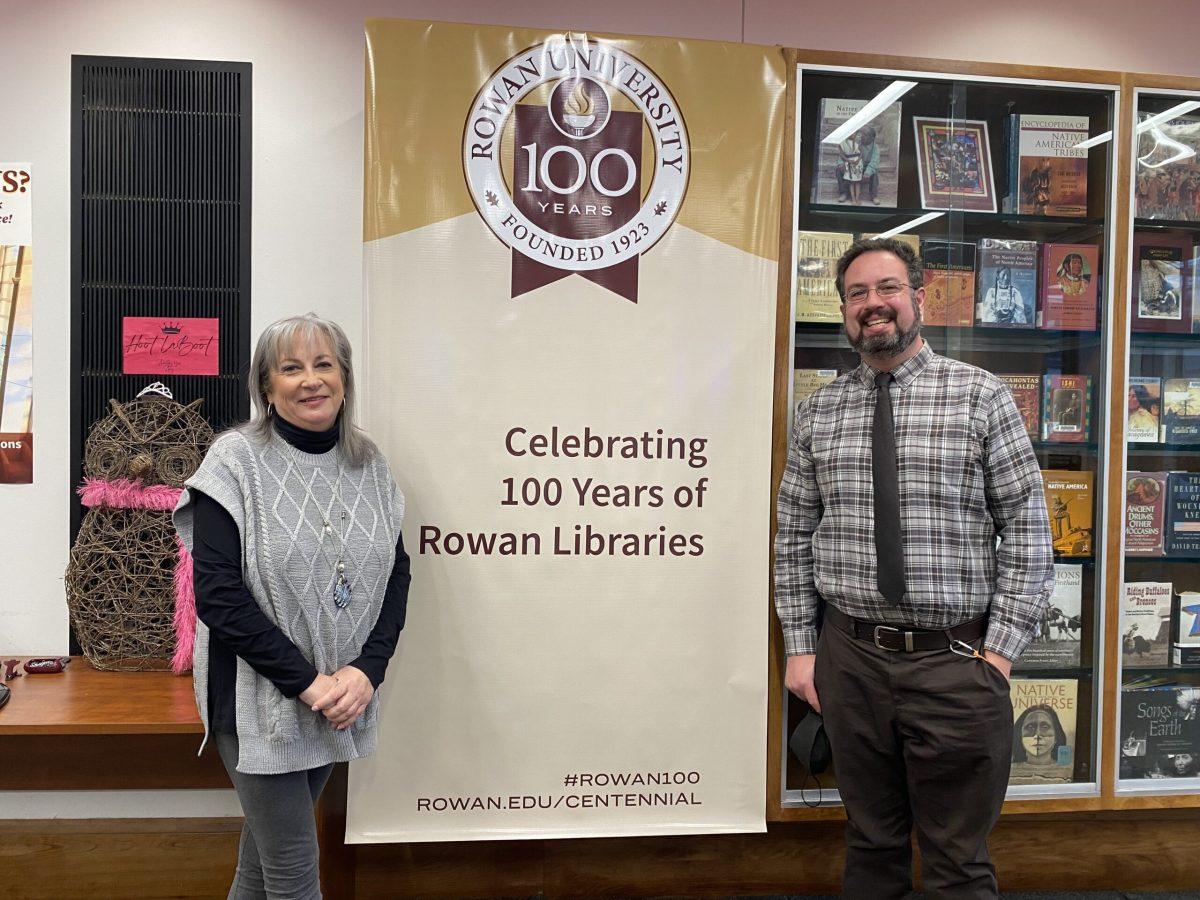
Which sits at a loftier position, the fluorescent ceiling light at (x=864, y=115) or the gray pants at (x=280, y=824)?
the fluorescent ceiling light at (x=864, y=115)

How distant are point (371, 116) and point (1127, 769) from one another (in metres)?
3.08

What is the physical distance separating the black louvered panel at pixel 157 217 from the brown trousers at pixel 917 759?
203 cm

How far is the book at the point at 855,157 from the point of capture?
249cm

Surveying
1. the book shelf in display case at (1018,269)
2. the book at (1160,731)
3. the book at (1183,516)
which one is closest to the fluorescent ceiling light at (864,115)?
the book shelf in display case at (1018,269)

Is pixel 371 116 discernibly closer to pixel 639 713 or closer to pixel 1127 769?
pixel 639 713

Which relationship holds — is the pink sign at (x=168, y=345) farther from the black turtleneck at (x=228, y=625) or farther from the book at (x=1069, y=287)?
the book at (x=1069, y=287)

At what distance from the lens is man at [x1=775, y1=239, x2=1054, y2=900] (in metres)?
1.96

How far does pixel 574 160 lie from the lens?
2248 mm

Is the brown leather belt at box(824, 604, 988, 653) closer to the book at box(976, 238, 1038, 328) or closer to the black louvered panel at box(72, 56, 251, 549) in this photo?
the book at box(976, 238, 1038, 328)

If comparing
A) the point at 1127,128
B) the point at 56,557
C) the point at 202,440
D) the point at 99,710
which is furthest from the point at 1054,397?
the point at 56,557

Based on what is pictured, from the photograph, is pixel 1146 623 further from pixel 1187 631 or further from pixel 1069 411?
pixel 1069 411

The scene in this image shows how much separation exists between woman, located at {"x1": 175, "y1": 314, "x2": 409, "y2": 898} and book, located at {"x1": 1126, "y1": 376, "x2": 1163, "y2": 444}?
2.35 metres

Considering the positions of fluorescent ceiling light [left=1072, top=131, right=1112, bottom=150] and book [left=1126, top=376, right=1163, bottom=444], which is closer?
fluorescent ceiling light [left=1072, top=131, right=1112, bottom=150]

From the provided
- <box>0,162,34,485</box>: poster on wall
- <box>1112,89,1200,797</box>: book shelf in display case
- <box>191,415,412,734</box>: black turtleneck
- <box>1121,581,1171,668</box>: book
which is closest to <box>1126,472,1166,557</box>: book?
<box>1112,89,1200,797</box>: book shelf in display case
